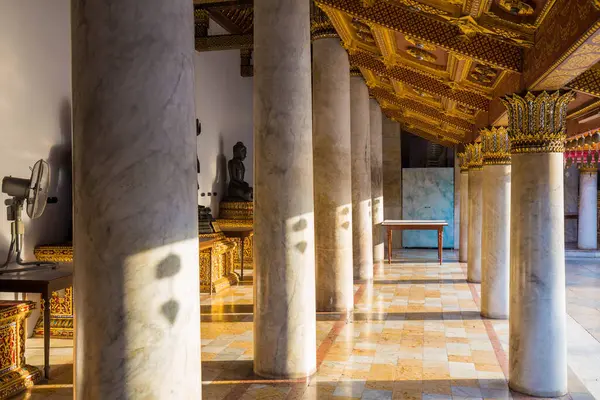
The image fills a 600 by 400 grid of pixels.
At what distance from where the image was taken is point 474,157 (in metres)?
11.9

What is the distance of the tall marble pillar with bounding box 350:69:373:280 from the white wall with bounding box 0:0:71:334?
563 cm

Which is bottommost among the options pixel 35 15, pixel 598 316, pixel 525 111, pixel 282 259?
pixel 598 316

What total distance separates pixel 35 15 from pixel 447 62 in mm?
5716

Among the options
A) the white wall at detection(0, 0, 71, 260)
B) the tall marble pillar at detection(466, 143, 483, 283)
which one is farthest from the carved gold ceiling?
the white wall at detection(0, 0, 71, 260)

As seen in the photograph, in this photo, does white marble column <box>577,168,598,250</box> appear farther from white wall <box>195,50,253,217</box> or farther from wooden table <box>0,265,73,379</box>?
wooden table <box>0,265,73,379</box>

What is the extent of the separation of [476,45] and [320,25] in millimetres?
3871

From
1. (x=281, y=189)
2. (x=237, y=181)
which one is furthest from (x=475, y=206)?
(x=281, y=189)

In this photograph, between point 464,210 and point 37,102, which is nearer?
point 37,102

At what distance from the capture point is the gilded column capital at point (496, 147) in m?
8.95

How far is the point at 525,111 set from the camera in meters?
5.88

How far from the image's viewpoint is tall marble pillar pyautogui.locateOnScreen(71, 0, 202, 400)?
2365 millimetres

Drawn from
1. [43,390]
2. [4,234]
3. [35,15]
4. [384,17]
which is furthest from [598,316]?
[35,15]

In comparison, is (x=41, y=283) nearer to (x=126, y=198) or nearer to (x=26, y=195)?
(x=26, y=195)

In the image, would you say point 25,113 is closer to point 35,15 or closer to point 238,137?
point 35,15
